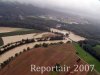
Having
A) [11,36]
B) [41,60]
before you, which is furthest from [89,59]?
[11,36]

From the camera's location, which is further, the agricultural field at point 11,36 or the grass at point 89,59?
the agricultural field at point 11,36

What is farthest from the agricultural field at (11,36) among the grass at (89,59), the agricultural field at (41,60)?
the grass at (89,59)

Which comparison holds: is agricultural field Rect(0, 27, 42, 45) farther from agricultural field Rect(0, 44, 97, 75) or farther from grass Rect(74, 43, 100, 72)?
grass Rect(74, 43, 100, 72)

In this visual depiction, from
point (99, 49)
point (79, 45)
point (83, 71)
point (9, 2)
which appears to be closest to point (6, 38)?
point (79, 45)

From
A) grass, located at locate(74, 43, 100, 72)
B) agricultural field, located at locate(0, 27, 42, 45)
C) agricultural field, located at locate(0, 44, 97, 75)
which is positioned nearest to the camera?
agricultural field, located at locate(0, 44, 97, 75)

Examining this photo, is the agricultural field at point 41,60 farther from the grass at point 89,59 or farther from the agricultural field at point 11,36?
the agricultural field at point 11,36

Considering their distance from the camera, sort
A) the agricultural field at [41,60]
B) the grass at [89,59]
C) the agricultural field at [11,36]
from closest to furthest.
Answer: the agricultural field at [41,60] → the grass at [89,59] → the agricultural field at [11,36]

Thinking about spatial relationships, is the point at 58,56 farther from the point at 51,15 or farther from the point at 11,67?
the point at 51,15

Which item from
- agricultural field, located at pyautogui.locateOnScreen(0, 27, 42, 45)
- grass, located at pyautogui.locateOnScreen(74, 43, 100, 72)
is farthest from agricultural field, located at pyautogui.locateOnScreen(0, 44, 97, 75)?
agricultural field, located at pyautogui.locateOnScreen(0, 27, 42, 45)
